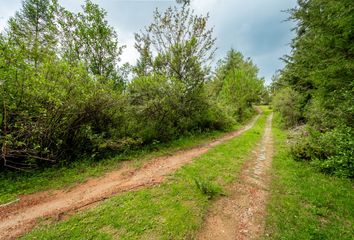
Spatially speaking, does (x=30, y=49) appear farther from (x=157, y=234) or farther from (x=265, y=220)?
(x=265, y=220)

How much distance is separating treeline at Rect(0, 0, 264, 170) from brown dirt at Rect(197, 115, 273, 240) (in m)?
5.47

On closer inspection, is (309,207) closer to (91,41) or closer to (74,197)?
(74,197)

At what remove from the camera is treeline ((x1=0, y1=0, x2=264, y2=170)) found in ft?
18.2

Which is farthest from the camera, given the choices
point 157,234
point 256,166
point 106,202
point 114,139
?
point 114,139

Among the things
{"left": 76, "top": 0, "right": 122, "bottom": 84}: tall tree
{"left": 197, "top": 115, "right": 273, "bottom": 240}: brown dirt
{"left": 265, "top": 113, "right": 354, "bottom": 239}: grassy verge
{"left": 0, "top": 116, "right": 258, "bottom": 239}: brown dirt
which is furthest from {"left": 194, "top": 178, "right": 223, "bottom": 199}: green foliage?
{"left": 76, "top": 0, "right": 122, "bottom": 84}: tall tree

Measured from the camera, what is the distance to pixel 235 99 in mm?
22562

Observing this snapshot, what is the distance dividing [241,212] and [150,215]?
2168 millimetres

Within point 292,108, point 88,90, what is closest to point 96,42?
point 88,90

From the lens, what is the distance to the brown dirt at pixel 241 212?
3273 millimetres

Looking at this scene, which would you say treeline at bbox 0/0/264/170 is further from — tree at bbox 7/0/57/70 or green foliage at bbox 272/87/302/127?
green foliage at bbox 272/87/302/127

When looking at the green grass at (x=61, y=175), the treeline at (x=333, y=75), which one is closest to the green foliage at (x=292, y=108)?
the treeline at (x=333, y=75)

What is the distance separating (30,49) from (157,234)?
862 centimetres

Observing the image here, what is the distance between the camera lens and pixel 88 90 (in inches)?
287

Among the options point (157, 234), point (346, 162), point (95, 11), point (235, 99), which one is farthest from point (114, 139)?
point (235, 99)
